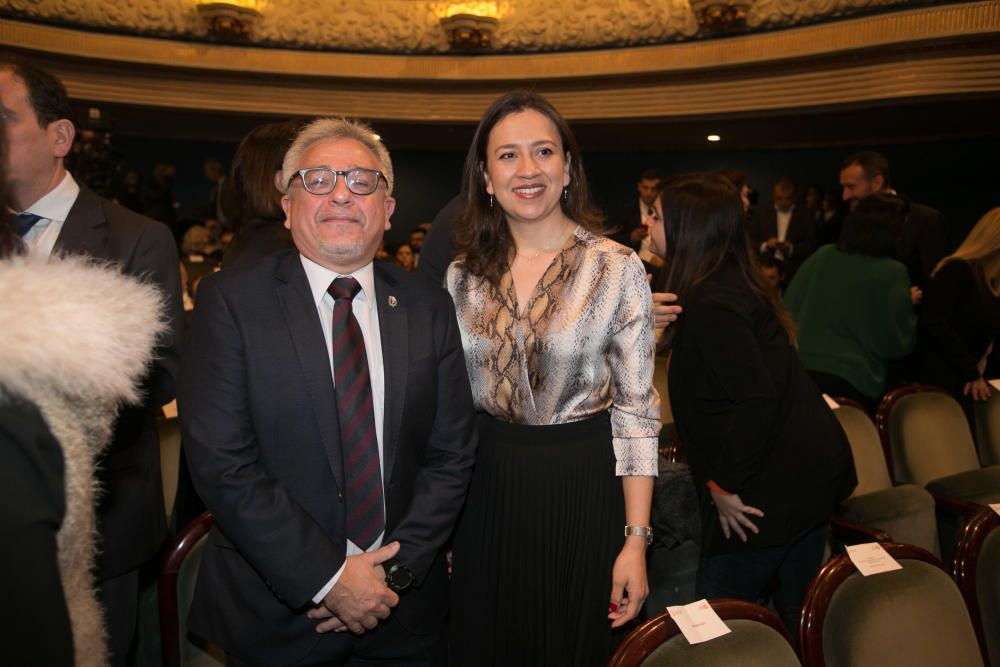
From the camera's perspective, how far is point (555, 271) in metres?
1.72

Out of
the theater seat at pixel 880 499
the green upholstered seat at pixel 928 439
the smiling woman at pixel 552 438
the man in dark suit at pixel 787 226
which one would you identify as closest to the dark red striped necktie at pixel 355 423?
the smiling woman at pixel 552 438

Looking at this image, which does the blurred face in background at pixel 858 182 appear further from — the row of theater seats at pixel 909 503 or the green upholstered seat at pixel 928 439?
the green upholstered seat at pixel 928 439

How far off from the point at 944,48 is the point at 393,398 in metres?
6.55

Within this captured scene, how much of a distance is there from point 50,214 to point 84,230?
9cm

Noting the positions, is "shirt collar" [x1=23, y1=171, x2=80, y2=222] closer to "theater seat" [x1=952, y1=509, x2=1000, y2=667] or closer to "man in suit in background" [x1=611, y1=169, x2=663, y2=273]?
"theater seat" [x1=952, y1=509, x2=1000, y2=667]

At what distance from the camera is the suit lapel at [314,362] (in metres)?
1.40

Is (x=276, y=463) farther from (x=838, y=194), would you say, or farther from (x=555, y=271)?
(x=838, y=194)

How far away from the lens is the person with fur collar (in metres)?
0.69

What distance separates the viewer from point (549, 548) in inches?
66.6

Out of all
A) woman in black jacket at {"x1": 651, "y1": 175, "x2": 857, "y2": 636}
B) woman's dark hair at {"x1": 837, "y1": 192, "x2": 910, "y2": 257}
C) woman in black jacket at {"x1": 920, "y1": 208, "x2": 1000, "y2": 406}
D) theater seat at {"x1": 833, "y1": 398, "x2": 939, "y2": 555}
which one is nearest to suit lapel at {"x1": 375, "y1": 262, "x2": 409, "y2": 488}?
woman in black jacket at {"x1": 651, "y1": 175, "x2": 857, "y2": 636}

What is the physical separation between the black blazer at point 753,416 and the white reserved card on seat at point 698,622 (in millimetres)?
578

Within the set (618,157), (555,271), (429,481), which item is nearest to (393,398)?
(429,481)

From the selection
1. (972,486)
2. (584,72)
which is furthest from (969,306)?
Result: (584,72)

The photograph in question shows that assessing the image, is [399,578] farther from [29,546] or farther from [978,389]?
[978,389]
